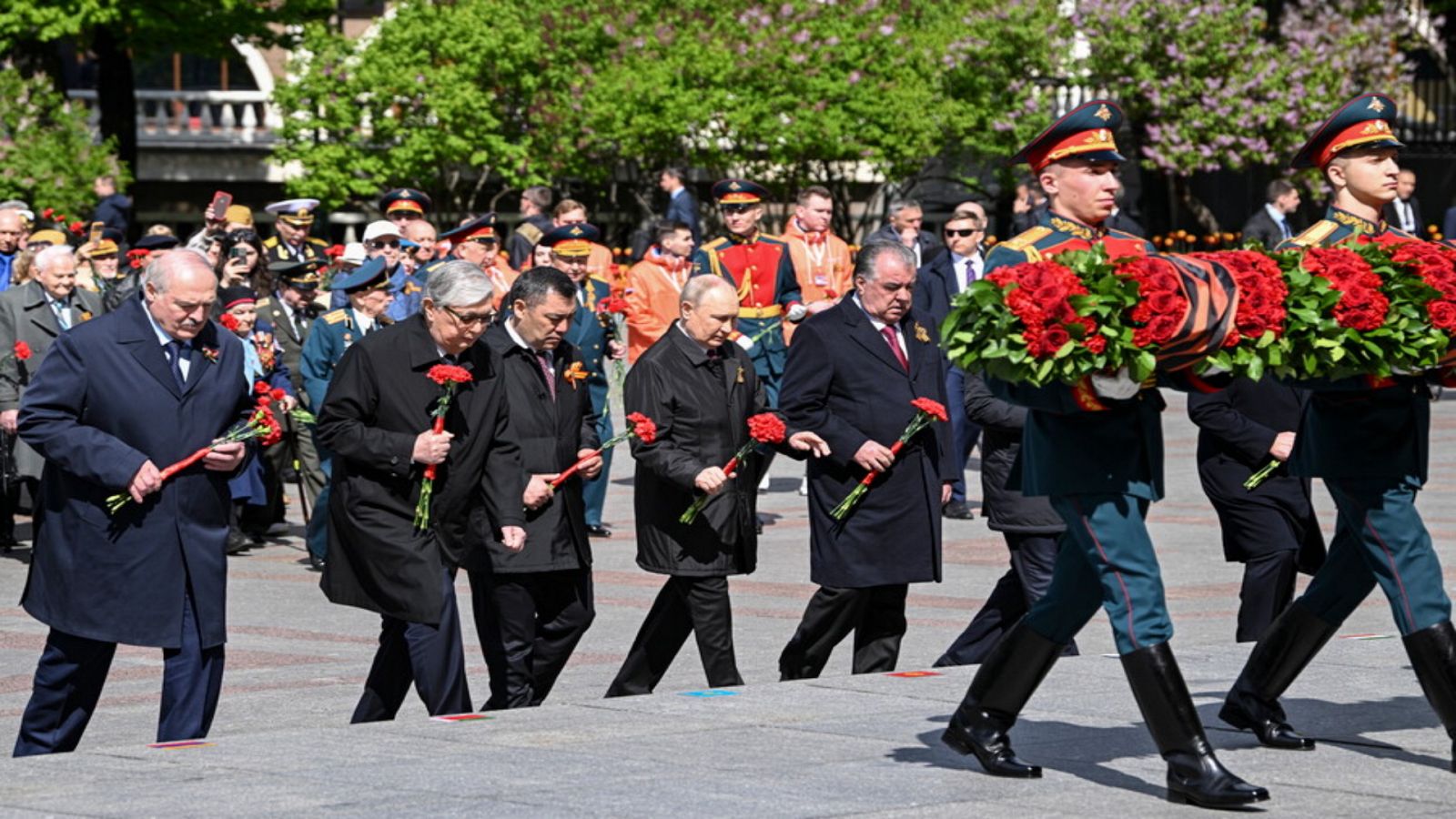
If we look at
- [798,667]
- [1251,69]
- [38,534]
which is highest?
[1251,69]

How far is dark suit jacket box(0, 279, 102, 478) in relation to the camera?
14.2 meters

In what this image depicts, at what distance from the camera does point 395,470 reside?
8789 mm

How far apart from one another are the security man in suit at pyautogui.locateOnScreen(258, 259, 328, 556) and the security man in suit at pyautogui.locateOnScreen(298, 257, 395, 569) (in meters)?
0.74

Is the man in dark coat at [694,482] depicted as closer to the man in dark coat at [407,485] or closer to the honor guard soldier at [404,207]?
the man in dark coat at [407,485]

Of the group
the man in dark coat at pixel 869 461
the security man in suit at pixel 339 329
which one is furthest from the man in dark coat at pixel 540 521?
the security man in suit at pixel 339 329

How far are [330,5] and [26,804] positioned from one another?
31.9m

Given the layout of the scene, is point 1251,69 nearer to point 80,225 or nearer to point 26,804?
point 80,225

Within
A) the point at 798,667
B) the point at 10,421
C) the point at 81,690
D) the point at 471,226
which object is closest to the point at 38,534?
the point at 81,690

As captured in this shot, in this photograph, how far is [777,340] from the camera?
1638 cm

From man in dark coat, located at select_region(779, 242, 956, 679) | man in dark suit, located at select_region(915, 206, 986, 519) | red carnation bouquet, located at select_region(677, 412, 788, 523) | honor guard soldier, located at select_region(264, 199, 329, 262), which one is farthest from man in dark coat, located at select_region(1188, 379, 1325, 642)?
honor guard soldier, located at select_region(264, 199, 329, 262)

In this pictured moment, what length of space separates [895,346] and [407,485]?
2168mm

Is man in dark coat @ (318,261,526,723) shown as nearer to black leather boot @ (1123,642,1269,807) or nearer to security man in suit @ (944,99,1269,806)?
security man in suit @ (944,99,1269,806)

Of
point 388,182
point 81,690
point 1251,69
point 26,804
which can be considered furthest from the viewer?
point 388,182

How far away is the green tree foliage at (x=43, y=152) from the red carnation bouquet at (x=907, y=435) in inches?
689
